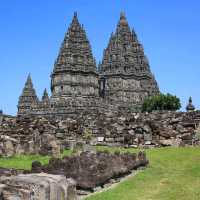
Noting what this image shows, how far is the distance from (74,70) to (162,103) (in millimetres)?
20248

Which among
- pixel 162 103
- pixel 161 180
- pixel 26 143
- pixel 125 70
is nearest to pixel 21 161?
pixel 26 143

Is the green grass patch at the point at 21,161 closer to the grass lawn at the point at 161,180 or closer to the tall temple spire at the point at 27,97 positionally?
the grass lawn at the point at 161,180

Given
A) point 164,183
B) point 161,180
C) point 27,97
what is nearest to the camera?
point 164,183

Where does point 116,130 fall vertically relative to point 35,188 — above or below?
above

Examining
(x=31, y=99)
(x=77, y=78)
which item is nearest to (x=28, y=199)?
(x=77, y=78)

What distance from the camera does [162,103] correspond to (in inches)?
3745

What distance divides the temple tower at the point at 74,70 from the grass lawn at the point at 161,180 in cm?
7273

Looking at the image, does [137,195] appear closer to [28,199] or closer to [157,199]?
[157,199]

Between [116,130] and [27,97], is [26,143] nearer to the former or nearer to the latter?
[116,130]

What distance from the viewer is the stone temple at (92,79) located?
81938 millimetres

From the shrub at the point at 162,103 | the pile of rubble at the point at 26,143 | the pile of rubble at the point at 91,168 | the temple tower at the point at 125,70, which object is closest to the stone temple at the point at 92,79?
the temple tower at the point at 125,70

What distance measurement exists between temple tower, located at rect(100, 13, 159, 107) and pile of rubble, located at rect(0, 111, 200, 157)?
224ft

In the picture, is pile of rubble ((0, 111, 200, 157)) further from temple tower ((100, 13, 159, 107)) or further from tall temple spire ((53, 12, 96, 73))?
temple tower ((100, 13, 159, 107))

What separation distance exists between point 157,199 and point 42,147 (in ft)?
28.0
